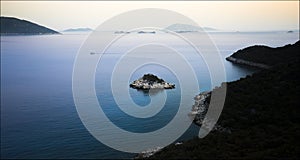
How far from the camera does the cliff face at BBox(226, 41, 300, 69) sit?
47.2 metres

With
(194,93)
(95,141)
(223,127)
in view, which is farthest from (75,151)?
(194,93)

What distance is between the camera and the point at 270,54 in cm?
5266

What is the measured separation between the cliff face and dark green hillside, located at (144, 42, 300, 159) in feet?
66.0

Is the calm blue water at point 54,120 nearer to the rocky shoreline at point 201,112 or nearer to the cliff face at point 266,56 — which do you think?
the rocky shoreline at point 201,112

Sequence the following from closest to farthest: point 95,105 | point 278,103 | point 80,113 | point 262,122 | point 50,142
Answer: point 50,142 → point 262,122 → point 278,103 → point 80,113 → point 95,105

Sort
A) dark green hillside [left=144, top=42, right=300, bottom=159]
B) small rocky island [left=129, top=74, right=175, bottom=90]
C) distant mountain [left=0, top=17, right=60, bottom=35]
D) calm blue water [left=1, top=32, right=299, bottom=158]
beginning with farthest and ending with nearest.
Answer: distant mountain [left=0, top=17, right=60, bottom=35] < small rocky island [left=129, top=74, right=175, bottom=90] < calm blue water [left=1, top=32, right=299, bottom=158] < dark green hillside [left=144, top=42, right=300, bottom=159]

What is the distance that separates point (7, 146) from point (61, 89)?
15.6 m

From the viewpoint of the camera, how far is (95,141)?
1739cm

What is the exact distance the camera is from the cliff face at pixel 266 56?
155 feet

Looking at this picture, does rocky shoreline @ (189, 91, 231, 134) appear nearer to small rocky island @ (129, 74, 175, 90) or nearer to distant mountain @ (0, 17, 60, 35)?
small rocky island @ (129, 74, 175, 90)

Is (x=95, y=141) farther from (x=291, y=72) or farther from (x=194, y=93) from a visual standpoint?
(x=291, y=72)

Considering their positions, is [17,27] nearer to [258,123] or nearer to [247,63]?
[247,63]

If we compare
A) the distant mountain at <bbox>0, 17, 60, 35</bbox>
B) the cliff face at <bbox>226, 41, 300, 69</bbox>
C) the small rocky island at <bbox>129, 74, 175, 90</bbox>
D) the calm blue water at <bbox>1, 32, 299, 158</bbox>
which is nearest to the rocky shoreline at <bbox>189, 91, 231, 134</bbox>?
the calm blue water at <bbox>1, 32, 299, 158</bbox>

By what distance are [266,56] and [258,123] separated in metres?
37.5
